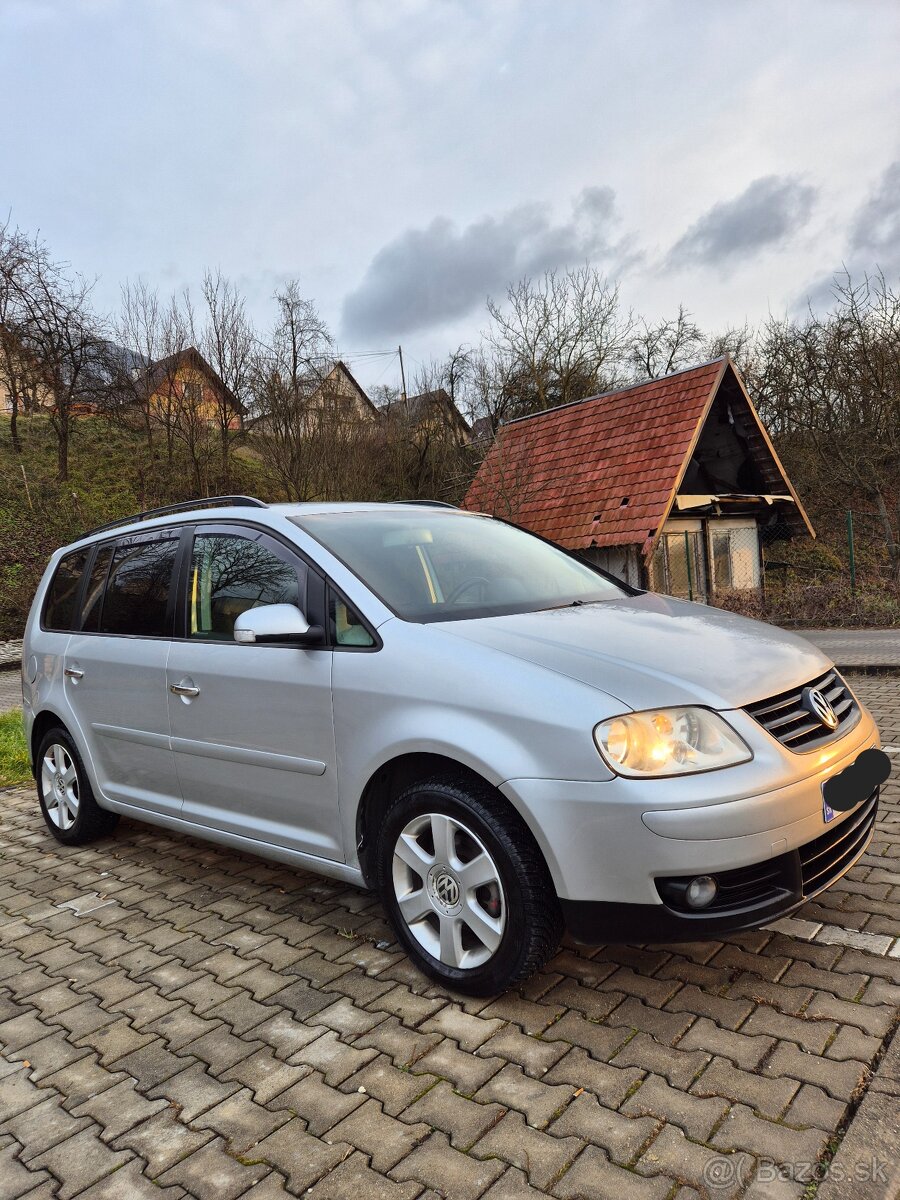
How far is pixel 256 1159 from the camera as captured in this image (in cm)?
221

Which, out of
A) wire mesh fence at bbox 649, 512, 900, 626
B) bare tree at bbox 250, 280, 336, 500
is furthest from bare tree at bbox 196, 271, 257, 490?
wire mesh fence at bbox 649, 512, 900, 626

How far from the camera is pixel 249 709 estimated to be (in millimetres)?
3539

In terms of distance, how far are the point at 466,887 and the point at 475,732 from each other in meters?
0.52

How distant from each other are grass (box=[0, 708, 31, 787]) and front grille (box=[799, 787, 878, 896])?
249 inches

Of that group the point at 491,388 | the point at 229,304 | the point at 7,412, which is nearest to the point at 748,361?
the point at 491,388

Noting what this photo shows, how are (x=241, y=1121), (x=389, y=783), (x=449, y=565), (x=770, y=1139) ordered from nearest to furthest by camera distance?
(x=770, y=1139)
(x=241, y=1121)
(x=389, y=783)
(x=449, y=565)

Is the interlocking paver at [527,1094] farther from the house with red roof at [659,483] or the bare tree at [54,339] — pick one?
the bare tree at [54,339]

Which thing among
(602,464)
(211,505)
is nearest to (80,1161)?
(211,505)

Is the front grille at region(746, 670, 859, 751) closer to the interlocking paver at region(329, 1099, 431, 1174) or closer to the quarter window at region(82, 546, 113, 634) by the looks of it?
the interlocking paver at region(329, 1099, 431, 1174)

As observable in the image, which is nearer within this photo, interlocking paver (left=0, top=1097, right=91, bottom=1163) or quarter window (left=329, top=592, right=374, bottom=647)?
interlocking paver (left=0, top=1097, right=91, bottom=1163)

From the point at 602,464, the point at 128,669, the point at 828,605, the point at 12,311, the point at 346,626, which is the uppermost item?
the point at 12,311

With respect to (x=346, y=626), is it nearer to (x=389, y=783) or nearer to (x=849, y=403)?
(x=389, y=783)

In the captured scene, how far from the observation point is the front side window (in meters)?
3.55

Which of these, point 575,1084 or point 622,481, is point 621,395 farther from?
point 575,1084
